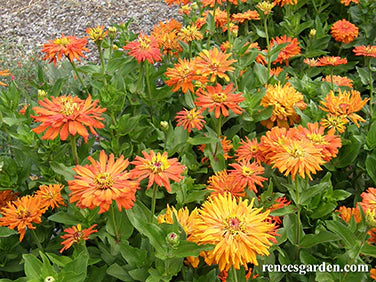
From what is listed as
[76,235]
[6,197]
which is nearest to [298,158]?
[76,235]

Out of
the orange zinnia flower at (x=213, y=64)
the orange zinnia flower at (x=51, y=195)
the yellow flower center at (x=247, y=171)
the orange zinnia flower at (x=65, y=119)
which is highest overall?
the orange zinnia flower at (x=65, y=119)

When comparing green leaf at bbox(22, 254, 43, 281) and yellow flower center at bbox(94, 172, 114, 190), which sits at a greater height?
yellow flower center at bbox(94, 172, 114, 190)

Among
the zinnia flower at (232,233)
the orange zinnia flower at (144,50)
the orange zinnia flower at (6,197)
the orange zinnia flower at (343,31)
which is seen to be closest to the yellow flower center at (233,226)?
the zinnia flower at (232,233)

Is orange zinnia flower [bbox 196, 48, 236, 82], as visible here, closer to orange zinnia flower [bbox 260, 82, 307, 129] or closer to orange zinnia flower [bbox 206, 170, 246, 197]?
orange zinnia flower [bbox 260, 82, 307, 129]

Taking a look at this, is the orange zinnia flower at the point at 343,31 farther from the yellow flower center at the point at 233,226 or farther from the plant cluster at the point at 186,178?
the yellow flower center at the point at 233,226

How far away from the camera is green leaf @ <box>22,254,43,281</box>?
1.18 metres

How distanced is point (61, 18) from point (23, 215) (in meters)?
3.86

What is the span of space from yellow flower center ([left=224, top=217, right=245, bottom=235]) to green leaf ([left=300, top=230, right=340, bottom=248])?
1.50ft

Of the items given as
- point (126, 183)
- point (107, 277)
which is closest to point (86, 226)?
point (107, 277)

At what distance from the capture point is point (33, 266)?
119cm

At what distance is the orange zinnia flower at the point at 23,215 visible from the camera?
1.37 meters

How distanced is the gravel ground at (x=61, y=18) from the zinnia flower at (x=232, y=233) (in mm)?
3485

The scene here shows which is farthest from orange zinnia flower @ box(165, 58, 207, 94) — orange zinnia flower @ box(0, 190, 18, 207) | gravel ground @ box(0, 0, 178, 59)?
gravel ground @ box(0, 0, 178, 59)

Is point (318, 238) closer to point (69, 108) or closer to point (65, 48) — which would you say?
point (69, 108)
